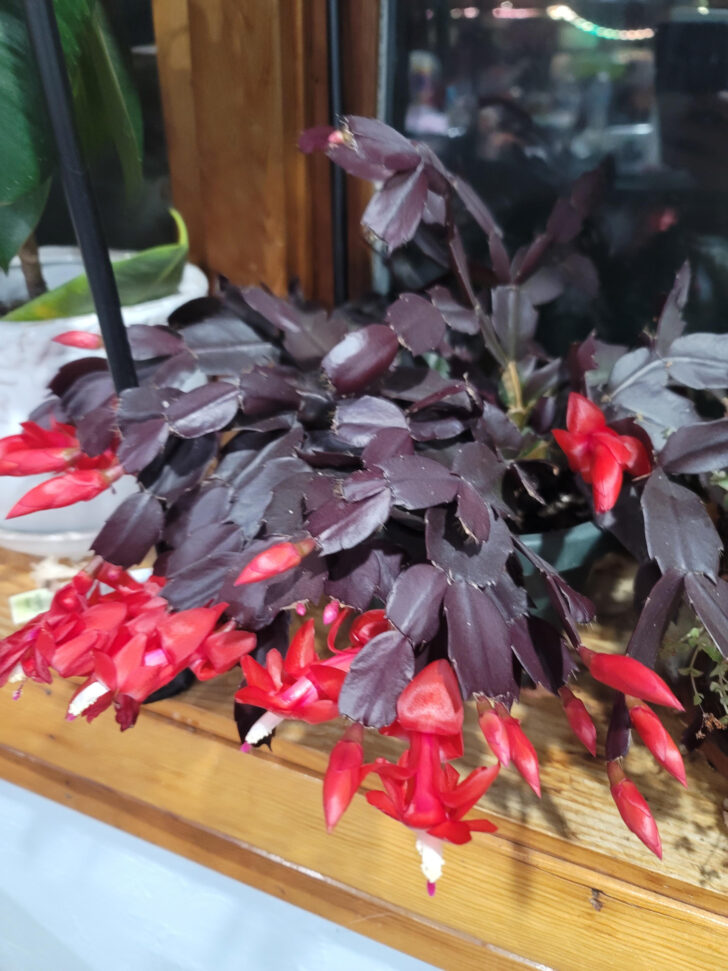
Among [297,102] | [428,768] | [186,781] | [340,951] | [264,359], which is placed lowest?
[340,951]

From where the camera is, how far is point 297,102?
84 cm

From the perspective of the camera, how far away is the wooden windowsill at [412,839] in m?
0.51

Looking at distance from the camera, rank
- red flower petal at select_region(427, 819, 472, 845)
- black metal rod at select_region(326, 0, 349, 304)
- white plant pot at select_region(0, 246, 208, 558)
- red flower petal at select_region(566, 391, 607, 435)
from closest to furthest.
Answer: red flower petal at select_region(427, 819, 472, 845) → red flower petal at select_region(566, 391, 607, 435) → white plant pot at select_region(0, 246, 208, 558) → black metal rod at select_region(326, 0, 349, 304)

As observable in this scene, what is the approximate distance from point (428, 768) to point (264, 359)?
1.22 ft

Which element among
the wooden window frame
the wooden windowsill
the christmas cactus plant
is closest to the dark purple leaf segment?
the christmas cactus plant

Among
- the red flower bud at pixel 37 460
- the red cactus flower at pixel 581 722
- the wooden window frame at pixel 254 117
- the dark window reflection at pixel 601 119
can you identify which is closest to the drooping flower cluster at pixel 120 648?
the red flower bud at pixel 37 460

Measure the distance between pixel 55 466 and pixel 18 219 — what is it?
0.89 feet

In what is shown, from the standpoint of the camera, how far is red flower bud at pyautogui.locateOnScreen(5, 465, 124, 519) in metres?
0.55

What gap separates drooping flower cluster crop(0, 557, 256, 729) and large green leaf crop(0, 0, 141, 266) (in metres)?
0.39

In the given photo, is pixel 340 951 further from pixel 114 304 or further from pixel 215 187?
pixel 215 187

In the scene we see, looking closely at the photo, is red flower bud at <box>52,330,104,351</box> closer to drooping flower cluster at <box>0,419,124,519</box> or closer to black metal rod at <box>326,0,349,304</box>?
drooping flower cluster at <box>0,419,124,519</box>

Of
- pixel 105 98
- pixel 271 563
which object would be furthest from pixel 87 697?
pixel 105 98

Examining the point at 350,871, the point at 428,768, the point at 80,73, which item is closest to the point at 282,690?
the point at 428,768

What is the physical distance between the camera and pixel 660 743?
448 millimetres
